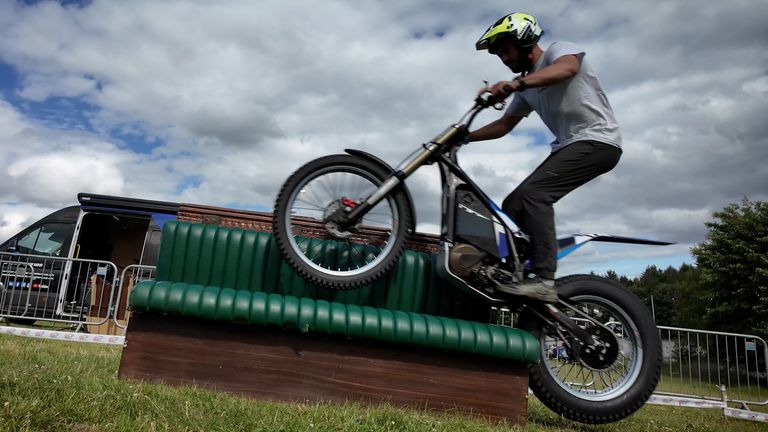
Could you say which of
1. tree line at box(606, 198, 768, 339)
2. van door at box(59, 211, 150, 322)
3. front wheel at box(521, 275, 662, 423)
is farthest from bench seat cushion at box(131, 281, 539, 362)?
tree line at box(606, 198, 768, 339)

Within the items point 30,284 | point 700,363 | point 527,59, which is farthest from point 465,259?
point 30,284

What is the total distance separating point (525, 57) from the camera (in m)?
3.57

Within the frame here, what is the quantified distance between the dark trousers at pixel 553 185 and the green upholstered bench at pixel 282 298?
1.79 ft

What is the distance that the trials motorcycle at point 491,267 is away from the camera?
3260mm

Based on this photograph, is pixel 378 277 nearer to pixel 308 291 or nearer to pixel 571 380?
pixel 308 291

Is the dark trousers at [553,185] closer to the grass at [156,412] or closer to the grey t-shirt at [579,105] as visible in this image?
the grey t-shirt at [579,105]

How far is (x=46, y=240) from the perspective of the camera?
11.7 meters

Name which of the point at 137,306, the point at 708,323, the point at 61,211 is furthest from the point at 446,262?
the point at 708,323

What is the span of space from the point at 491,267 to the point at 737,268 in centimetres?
2457

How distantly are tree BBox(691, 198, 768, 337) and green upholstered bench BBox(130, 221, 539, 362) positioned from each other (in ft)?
74.2

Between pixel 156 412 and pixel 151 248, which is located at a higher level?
pixel 151 248

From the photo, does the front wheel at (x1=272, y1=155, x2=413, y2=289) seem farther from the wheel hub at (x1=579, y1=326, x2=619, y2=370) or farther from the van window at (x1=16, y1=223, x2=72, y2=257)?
the van window at (x1=16, y1=223, x2=72, y2=257)

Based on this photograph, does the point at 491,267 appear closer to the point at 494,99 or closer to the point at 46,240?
the point at 494,99

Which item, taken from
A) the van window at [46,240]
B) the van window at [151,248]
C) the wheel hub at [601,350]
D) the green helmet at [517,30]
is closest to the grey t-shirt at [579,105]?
the green helmet at [517,30]
